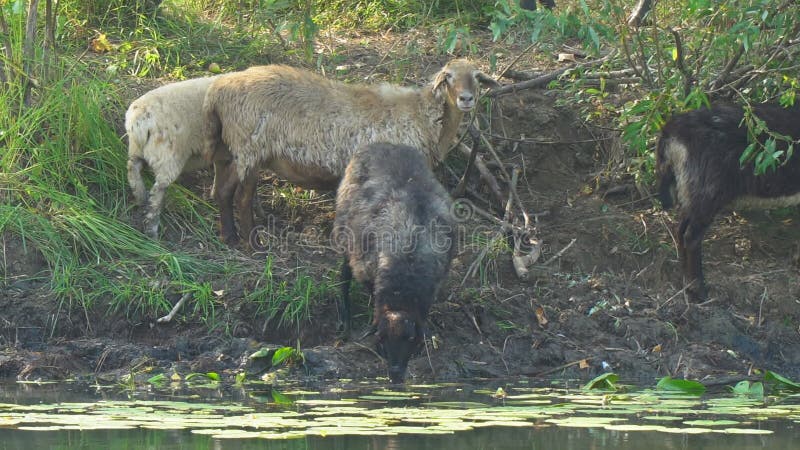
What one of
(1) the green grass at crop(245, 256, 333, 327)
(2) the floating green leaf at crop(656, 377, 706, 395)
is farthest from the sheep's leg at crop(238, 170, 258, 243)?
(2) the floating green leaf at crop(656, 377, 706, 395)

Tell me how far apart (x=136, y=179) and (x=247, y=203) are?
2.61ft

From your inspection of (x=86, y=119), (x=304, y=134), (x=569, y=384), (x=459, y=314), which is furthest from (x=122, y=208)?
(x=569, y=384)

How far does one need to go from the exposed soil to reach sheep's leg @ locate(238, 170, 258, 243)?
0.27 meters

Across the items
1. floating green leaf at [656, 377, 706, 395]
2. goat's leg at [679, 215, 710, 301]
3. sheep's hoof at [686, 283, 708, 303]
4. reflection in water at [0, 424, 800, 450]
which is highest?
goat's leg at [679, 215, 710, 301]

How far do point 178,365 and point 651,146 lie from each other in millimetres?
3928

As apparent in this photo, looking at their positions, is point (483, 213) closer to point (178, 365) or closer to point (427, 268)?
point (427, 268)

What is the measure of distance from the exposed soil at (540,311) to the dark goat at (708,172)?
0.43m

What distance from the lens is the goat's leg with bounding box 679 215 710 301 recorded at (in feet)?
28.4

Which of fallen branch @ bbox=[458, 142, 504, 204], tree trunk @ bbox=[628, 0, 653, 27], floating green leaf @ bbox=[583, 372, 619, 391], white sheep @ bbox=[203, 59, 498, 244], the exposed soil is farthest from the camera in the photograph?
fallen branch @ bbox=[458, 142, 504, 204]

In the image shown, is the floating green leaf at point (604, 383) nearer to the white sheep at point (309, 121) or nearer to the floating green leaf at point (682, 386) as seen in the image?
the floating green leaf at point (682, 386)

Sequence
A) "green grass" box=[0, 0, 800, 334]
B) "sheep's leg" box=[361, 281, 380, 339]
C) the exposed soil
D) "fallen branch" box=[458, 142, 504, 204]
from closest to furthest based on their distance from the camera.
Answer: "sheep's leg" box=[361, 281, 380, 339]
the exposed soil
"green grass" box=[0, 0, 800, 334]
"fallen branch" box=[458, 142, 504, 204]

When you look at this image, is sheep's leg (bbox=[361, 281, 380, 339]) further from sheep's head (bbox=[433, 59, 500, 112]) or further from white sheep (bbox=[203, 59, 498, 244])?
sheep's head (bbox=[433, 59, 500, 112])

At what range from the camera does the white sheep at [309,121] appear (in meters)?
8.62

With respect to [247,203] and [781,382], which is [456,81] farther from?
[781,382]
